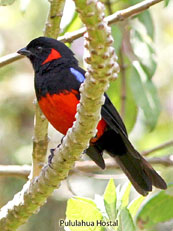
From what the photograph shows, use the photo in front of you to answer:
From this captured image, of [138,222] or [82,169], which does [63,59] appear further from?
[138,222]

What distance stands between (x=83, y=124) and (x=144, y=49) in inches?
68.6

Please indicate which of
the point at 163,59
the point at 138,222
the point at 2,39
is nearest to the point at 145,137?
the point at 163,59

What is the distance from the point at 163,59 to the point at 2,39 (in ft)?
5.92

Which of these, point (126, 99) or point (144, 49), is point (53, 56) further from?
point (126, 99)

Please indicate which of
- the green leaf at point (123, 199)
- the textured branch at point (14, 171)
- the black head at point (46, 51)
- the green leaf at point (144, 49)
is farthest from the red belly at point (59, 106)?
the green leaf at point (123, 199)

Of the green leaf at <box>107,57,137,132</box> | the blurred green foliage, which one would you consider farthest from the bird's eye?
the green leaf at <box>107,57,137,132</box>

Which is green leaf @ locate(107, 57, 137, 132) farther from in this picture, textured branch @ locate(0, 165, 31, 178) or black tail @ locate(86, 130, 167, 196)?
textured branch @ locate(0, 165, 31, 178)

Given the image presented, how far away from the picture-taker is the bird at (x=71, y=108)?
3.59 m

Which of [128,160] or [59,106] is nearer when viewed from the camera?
[59,106]

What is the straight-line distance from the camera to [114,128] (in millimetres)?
3580

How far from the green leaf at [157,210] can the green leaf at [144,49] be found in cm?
110

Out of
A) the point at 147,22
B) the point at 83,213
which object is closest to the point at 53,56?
the point at 147,22

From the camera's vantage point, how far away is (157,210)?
10.5 ft

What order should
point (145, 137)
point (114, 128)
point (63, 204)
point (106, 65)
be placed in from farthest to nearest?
1. point (145, 137)
2. point (63, 204)
3. point (114, 128)
4. point (106, 65)
